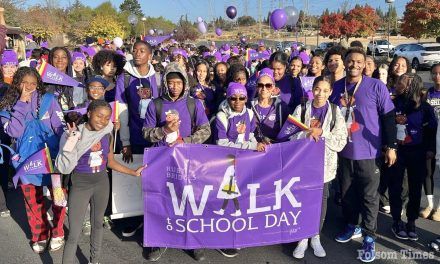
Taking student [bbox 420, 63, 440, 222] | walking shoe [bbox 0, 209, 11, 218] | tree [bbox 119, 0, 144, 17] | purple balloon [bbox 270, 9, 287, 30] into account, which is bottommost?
walking shoe [bbox 0, 209, 11, 218]

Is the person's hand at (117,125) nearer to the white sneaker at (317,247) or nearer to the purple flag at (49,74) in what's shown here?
the purple flag at (49,74)

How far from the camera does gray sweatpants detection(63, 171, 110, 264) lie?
348 centimetres

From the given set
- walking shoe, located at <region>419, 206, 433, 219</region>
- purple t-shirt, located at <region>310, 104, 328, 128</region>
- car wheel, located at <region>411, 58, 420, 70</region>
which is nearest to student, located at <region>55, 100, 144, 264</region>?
purple t-shirt, located at <region>310, 104, 328, 128</region>

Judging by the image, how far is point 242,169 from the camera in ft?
12.6

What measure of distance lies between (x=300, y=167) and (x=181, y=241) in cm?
141

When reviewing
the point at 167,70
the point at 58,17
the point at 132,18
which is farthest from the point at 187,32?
the point at 167,70

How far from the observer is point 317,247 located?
4.09 m

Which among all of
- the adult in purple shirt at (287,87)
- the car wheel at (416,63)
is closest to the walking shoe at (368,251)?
the adult in purple shirt at (287,87)

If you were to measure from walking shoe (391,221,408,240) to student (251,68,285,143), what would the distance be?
1.78 metres

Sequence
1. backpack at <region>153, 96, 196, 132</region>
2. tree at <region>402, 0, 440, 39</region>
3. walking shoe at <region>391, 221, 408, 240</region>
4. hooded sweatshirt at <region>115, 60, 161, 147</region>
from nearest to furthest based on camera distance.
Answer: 1. backpack at <region>153, 96, 196, 132</region>
2. walking shoe at <region>391, 221, 408, 240</region>
3. hooded sweatshirt at <region>115, 60, 161, 147</region>
4. tree at <region>402, 0, 440, 39</region>

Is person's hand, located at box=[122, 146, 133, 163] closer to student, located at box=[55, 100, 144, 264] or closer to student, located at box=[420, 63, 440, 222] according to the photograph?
student, located at box=[55, 100, 144, 264]

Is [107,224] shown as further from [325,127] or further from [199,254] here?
[325,127]

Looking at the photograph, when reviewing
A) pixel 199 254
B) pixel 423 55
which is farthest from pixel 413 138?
pixel 423 55

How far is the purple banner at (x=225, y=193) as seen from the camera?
3.79 m
